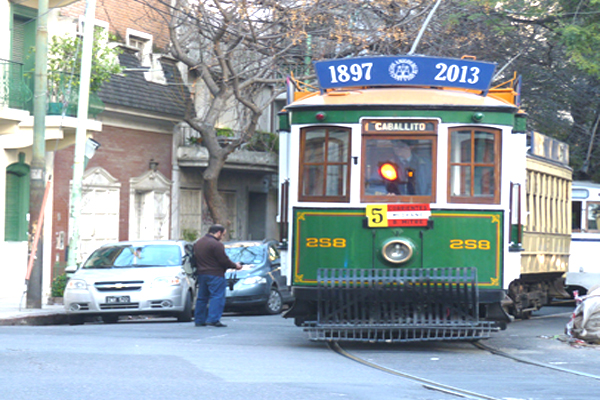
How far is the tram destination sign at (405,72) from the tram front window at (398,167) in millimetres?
865

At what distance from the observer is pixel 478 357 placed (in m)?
11.5

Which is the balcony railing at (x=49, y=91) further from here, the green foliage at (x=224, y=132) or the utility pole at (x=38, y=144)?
the green foliage at (x=224, y=132)

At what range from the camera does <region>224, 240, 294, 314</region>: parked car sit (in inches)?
738

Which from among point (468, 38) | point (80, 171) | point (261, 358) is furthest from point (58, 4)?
point (261, 358)

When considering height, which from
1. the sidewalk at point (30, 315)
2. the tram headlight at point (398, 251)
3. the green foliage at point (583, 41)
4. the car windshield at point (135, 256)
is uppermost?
the green foliage at point (583, 41)

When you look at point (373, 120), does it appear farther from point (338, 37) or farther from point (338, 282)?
point (338, 37)

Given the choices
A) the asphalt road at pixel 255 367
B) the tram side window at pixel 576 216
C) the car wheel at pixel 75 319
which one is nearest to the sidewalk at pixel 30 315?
the car wheel at pixel 75 319

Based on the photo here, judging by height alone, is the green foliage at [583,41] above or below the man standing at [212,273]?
above

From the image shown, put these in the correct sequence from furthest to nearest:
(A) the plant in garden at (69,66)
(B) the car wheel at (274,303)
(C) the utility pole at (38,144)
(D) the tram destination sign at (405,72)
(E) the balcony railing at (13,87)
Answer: (A) the plant in garden at (69,66) < (E) the balcony railing at (13,87) < (B) the car wheel at (274,303) < (C) the utility pole at (38,144) < (D) the tram destination sign at (405,72)

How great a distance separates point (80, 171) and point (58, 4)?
16.0ft

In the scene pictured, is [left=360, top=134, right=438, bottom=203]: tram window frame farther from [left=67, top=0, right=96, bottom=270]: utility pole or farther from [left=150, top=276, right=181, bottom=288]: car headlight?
[left=67, top=0, right=96, bottom=270]: utility pole

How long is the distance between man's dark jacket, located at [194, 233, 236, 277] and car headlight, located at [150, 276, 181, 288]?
1470 mm

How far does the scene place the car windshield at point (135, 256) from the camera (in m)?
17.4

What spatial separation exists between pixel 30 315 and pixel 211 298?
3.65 m
